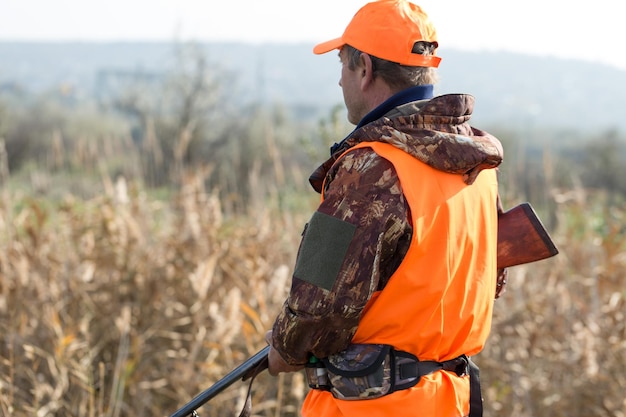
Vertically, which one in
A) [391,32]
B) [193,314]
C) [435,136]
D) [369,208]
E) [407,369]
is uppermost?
[391,32]

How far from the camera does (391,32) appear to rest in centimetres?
244

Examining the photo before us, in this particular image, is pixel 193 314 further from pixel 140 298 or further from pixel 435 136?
pixel 435 136

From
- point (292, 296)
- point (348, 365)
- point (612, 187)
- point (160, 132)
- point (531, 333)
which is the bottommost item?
point (612, 187)

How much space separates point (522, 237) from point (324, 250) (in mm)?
819

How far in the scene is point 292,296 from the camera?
230 centimetres

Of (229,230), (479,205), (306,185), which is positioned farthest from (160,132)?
(479,205)

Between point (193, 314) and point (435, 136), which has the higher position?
point (435, 136)

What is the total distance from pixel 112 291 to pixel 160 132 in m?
13.4

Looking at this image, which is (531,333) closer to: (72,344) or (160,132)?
(72,344)

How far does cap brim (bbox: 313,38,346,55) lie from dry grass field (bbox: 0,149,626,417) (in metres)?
1.57

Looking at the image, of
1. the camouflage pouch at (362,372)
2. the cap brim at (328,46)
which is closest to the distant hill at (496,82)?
the cap brim at (328,46)

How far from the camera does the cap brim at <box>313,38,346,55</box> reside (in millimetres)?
2537

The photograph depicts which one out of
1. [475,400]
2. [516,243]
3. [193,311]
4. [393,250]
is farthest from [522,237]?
[193,311]

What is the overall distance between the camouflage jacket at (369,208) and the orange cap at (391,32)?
162mm
